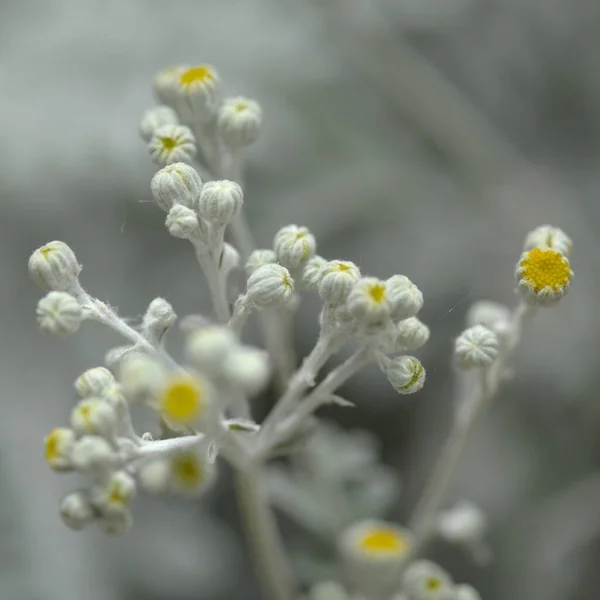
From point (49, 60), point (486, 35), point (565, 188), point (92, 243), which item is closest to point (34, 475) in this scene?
point (92, 243)

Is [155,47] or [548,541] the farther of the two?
[155,47]

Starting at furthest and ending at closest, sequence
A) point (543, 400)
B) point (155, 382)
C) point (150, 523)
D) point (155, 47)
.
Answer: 1. point (155, 47)
2. point (543, 400)
3. point (150, 523)
4. point (155, 382)

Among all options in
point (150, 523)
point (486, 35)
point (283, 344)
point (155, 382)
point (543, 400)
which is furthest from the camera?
point (486, 35)

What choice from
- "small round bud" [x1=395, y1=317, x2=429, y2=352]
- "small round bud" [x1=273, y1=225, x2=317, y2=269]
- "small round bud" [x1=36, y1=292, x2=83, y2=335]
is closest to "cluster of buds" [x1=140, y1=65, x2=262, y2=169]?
"small round bud" [x1=273, y1=225, x2=317, y2=269]

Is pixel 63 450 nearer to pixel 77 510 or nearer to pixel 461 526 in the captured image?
pixel 77 510

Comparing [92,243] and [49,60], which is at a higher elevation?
[49,60]

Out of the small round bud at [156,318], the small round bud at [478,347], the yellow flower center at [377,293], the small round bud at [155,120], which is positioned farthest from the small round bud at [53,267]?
the small round bud at [478,347]

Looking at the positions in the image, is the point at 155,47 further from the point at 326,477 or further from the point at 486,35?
the point at 326,477

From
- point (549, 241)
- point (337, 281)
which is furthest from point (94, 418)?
point (549, 241)

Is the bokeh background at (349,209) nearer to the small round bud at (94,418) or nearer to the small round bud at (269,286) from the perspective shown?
the small round bud at (269,286)
